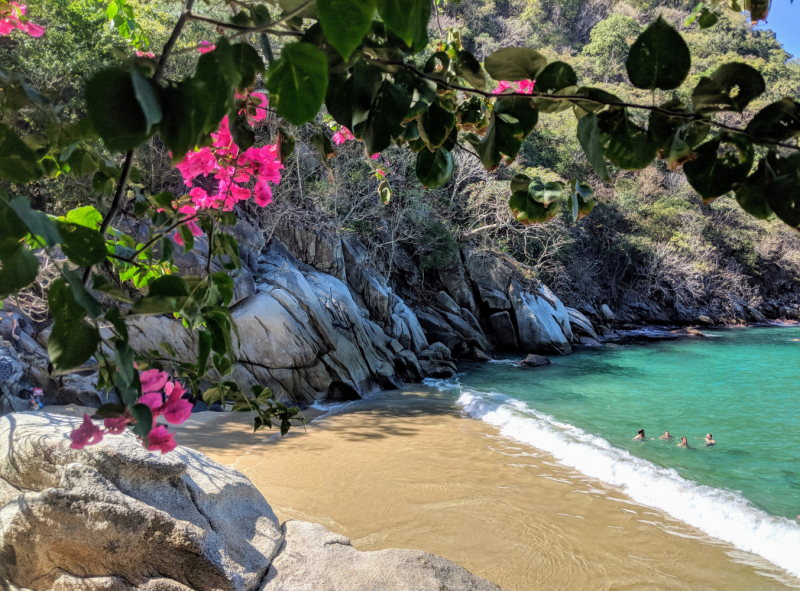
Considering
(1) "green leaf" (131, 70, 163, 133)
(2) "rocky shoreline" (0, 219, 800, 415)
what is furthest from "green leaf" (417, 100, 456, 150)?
(2) "rocky shoreline" (0, 219, 800, 415)

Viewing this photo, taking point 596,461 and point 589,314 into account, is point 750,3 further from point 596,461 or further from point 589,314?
point 589,314

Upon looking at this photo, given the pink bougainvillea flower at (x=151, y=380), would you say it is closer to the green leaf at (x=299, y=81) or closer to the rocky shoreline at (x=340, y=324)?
the green leaf at (x=299, y=81)

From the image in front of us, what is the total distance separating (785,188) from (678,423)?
11517 mm

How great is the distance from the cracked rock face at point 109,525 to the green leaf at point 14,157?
9.30ft

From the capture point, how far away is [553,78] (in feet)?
2.18

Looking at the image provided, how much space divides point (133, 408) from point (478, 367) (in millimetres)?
15017

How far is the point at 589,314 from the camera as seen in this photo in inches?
959

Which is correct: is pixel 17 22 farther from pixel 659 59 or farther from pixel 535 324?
pixel 535 324

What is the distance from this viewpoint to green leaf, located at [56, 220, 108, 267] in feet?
1.80

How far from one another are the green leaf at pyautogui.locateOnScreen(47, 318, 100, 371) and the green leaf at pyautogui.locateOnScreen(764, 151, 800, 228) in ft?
2.50

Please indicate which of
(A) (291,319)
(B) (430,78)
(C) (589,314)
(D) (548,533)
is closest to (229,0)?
(B) (430,78)

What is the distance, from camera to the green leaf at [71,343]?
516 mm

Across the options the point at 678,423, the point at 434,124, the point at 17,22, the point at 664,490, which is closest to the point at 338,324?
the point at 664,490

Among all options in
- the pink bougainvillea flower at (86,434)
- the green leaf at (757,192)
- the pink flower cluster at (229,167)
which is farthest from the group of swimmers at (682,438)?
the pink bougainvillea flower at (86,434)
